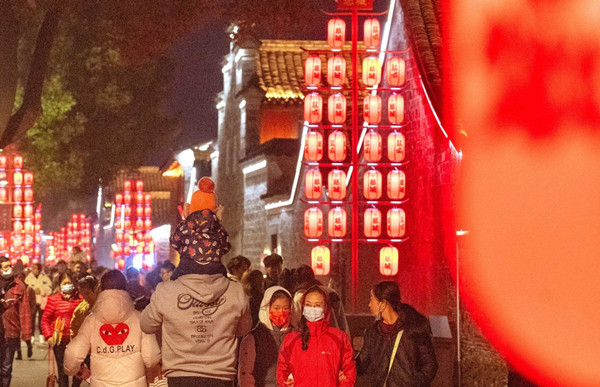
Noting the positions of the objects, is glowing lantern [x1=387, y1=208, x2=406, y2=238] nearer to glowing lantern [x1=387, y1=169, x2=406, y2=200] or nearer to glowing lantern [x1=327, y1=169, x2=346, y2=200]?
glowing lantern [x1=387, y1=169, x2=406, y2=200]

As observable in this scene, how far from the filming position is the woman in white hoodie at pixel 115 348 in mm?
8000

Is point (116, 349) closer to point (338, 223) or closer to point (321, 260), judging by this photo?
point (338, 223)

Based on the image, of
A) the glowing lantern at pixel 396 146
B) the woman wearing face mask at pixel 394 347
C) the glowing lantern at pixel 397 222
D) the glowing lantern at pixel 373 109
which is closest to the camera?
the woman wearing face mask at pixel 394 347

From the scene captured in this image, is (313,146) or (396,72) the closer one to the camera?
(396,72)

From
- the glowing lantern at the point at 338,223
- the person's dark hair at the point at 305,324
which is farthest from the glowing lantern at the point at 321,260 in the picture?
the person's dark hair at the point at 305,324

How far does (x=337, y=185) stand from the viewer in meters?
22.5

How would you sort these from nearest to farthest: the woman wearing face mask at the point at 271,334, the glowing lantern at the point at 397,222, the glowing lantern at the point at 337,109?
the woman wearing face mask at the point at 271,334
the glowing lantern at the point at 397,222
the glowing lantern at the point at 337,109

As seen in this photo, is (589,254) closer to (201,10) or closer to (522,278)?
(522,278)

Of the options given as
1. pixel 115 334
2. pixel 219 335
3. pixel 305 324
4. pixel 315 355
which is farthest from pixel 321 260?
pixel 219 335

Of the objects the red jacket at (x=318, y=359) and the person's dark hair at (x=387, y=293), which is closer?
the red jacket at (x=318, y=359)

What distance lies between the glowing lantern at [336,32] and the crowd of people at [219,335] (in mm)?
12675

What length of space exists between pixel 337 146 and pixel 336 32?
2377mm

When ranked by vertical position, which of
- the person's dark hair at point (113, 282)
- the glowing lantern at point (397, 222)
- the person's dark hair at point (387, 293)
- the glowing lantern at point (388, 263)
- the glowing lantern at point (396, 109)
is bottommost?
the person's dark hair at point (387, 293)

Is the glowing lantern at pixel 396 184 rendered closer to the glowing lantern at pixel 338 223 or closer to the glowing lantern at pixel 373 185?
the glowing lantern at pixel 373 185
